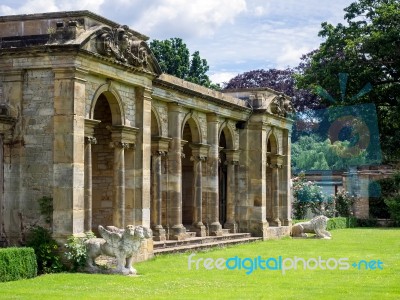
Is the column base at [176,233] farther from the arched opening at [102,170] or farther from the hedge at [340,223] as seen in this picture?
the hedge at [340,223]

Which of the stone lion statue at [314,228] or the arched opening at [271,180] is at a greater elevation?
the arched opening at [271,180]

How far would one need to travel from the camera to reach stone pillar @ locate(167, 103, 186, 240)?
91.1ft

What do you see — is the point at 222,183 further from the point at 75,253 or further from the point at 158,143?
the point at 75,253

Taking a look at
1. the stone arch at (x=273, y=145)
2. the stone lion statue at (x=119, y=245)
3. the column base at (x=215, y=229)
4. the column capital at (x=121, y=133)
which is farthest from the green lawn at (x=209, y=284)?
the stone arch at (x=273, y=145)

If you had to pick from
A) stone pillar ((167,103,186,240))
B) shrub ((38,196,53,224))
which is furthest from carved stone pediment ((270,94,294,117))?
shrub ((38,196,53,224))

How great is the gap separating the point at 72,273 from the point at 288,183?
21131 mm

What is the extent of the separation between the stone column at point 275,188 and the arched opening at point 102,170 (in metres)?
14.1

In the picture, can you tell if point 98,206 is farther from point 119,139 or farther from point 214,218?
point 214,218

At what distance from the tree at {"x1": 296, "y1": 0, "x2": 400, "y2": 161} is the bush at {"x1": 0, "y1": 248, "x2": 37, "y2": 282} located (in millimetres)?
22627

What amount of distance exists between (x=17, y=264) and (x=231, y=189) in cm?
1681

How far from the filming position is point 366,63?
38.2 metres

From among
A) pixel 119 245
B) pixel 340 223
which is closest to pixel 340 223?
pixel 340 223

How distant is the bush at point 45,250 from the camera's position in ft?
63.1

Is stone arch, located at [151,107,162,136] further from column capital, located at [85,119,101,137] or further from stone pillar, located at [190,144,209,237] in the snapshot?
column capital, located at [85,119,101,137]
